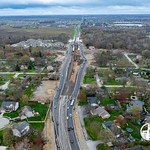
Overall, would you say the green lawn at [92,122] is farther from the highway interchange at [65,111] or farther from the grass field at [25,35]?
the grass field at [25,35]

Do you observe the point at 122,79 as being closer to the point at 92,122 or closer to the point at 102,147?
the point at 92,122

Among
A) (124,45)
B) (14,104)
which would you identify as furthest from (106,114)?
(124,45)

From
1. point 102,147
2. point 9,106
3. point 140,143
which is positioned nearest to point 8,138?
point 9,106

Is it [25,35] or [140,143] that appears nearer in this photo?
[140,143]

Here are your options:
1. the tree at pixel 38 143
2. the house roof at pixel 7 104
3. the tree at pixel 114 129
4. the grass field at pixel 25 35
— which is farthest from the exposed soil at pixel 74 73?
the grass field at pixel 25 35

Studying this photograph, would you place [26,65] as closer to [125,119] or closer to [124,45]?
[125,119]

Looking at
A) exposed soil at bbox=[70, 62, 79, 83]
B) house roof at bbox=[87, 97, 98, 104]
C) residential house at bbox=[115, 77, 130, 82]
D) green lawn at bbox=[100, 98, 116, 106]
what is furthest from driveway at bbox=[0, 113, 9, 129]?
residential house at bbox=[115, 77, 130, 82]
